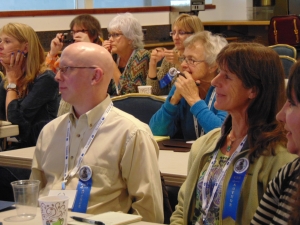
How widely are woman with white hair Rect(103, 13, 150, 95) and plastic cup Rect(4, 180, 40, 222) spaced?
10.1 feet

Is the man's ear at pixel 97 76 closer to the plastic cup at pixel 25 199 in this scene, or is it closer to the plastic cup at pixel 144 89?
the plastic cup at pixel 25 199

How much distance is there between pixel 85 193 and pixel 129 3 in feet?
23.2

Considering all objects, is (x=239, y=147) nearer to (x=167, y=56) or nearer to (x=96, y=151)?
(x=96, y=151)

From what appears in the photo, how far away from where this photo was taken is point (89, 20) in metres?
5.87

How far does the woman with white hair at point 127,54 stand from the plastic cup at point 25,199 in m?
3.09

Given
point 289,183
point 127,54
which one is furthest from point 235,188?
point 127,54

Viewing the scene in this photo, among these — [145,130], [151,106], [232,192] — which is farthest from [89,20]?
[232,192]

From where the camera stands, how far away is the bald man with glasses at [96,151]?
233 cm

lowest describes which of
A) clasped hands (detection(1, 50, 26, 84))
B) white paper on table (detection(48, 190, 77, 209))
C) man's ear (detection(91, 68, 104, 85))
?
white paper on table (detection(48, 190, 77, 209))

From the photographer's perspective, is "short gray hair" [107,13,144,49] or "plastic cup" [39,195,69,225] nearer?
"plastic cup" [39,195,69,225]

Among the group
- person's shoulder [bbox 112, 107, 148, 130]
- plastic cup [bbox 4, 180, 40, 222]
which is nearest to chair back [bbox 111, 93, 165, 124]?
person's shoulder [bbox 112, 107, 148, 130]

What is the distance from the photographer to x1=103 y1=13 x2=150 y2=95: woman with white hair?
17.0 feet

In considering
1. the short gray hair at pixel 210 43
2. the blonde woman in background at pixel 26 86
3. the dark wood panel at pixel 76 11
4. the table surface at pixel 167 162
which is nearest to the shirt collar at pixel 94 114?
the table surface at pixel 167 162

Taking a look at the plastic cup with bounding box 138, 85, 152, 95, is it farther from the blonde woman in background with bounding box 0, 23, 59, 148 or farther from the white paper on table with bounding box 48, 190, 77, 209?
the white paper on table with bounding box 48, 190, 77, 209
